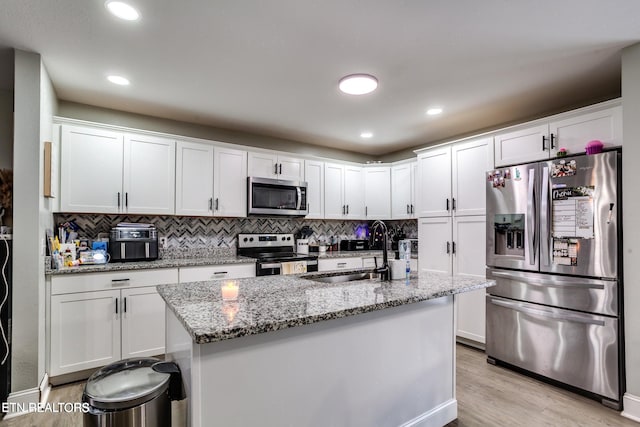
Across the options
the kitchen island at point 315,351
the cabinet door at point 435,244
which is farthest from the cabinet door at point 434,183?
the kitchen island at point 315,351

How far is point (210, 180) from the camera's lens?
370cm

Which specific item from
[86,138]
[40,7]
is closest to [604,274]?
[40,7]

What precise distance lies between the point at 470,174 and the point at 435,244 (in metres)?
0.89

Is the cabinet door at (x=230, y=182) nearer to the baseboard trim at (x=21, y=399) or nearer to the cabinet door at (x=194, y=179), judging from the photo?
the cabinet door at (x=194, y=179)

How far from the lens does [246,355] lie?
136 cm

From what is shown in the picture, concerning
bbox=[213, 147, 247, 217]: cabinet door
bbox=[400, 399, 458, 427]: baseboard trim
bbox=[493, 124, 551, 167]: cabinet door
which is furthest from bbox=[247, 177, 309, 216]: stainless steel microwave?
bbox=[400, 399, 458, 427]: baseboard trim

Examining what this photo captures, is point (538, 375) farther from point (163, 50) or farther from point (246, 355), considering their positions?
point (163, 50)

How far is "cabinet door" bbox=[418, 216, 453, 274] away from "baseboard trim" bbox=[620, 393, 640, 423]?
5.54 feet

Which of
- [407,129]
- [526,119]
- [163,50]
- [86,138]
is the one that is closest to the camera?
[163,50]

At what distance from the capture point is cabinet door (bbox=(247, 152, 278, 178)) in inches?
157

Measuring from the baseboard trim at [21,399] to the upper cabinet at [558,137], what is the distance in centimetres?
429

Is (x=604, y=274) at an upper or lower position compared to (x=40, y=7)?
lower

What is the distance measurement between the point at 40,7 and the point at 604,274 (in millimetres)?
4060

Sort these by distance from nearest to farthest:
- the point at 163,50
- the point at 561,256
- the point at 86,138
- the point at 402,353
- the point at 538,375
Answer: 1. the point at 402,353
2. the point at 163,50
3. the point at 561,256
4. the point at 538,375
5. the point at 86,138
